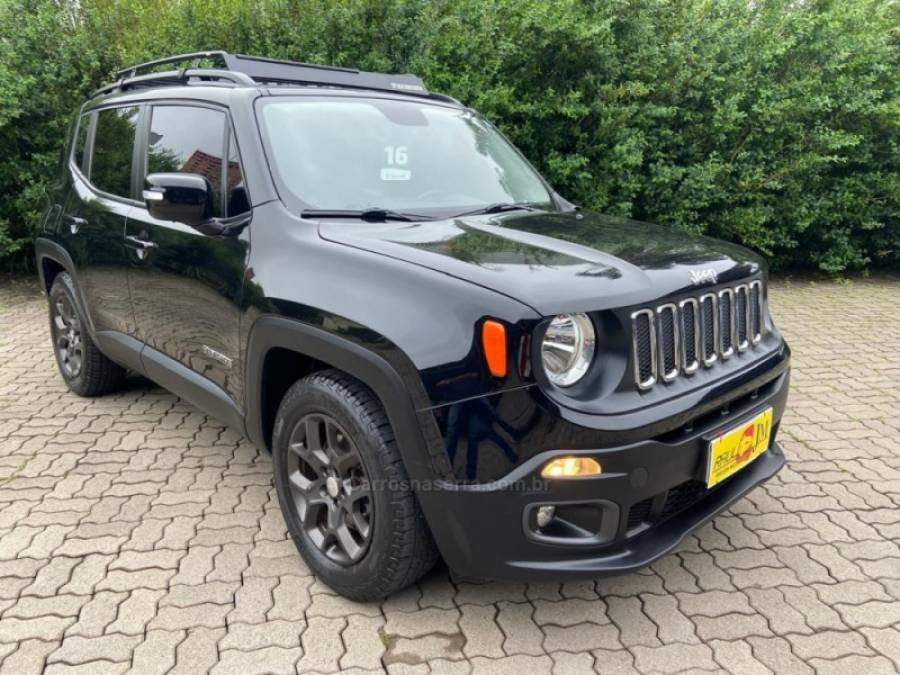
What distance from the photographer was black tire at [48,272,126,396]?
4.30 metres

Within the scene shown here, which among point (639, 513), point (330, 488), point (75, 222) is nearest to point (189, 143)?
point (75, 222)

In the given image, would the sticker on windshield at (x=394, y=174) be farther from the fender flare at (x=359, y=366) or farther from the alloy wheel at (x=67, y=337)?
the alloy wheel at (x=67, y=337)

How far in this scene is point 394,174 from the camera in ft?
9.87

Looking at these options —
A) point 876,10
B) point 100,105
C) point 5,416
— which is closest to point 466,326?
point 100,105

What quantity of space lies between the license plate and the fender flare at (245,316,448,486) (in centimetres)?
90

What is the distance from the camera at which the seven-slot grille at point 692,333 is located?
2.18 metres

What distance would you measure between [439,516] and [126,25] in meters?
7.46

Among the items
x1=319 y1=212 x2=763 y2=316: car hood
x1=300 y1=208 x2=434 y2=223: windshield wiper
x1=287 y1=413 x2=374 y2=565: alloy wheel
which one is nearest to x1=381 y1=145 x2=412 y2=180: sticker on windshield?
x1=300 y1=208 x2=434 y2=223: windshield wiper

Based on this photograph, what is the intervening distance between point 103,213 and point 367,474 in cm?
245

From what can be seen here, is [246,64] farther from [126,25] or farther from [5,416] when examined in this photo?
[126,25]

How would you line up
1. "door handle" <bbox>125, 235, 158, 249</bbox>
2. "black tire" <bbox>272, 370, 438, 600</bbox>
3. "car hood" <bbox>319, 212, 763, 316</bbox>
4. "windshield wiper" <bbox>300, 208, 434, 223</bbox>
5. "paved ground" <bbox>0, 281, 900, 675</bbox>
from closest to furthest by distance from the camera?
"car hood" <bbox>319, 212, 763, 316</bbox> < "black tire" <bbox>272, 370, 438, 600</bbox> < "paved ground" <bbox>0, 281, 900, 675</bbox> < "windshield wiper" <bbox>300, 208, 434, 223</bbox> < "door handle" <bbox>125, 235, 158, 249</bbox>

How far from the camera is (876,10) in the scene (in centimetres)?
789

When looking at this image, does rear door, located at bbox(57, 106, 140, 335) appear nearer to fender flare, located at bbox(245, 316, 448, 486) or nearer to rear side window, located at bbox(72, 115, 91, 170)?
rear side window, located at bbox(72, 115, 91, 170)

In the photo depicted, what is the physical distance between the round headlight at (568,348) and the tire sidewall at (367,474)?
0.59m
